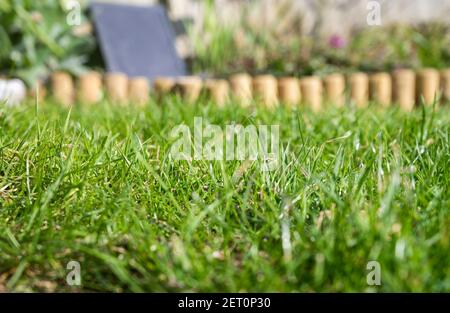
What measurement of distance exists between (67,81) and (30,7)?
70 cm

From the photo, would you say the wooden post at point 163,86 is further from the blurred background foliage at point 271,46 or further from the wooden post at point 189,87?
the blurred background foliage at point 271,46

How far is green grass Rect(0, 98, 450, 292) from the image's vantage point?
4.49 feet

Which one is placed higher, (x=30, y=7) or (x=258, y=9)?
(x=258, y=9)

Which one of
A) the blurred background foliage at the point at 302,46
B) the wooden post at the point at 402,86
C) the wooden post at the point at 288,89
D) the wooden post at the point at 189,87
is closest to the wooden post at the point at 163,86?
the wooden post at the point at 189,87

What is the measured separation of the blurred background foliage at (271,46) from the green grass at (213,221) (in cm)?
330

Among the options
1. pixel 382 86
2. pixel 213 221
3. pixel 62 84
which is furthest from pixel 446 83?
pixel 213 221

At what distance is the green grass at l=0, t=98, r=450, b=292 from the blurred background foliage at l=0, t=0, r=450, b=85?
3.30m

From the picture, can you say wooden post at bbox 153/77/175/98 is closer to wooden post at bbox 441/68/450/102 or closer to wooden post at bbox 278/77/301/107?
wooden post at bbox 278/77/301/107

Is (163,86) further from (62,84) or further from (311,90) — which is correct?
(311,90)

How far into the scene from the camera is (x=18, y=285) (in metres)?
1.46

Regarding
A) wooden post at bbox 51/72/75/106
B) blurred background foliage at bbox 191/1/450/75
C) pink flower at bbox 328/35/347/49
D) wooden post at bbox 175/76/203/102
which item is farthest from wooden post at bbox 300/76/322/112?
wooden post at bbox 51/72/75/106
